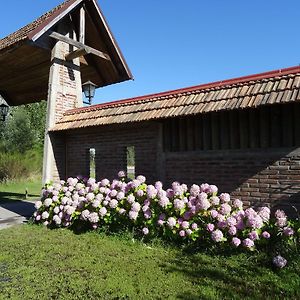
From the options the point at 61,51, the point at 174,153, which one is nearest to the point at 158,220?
the point at 174,153

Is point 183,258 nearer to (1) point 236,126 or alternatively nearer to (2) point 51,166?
(1) point 236,126

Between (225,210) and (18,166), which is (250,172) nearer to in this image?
(225,210)

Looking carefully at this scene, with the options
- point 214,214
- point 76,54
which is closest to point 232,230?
point 214,214

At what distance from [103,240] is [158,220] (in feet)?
3.92

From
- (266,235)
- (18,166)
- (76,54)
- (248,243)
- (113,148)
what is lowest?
(248,243)

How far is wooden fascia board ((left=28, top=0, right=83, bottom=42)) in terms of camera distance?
8.99 meters

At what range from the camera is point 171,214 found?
6320 mm

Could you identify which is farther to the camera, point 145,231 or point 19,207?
point 19,207

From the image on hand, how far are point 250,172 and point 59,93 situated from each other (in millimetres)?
6358

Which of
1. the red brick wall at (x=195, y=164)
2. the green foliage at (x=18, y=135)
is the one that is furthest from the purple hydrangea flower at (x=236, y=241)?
the green foliage at (x=18, y=135)

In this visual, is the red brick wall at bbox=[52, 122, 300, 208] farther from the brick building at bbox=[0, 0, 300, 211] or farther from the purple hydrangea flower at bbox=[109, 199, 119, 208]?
the purple hydrangea flower at bbox=[109, 199, 119, 208]

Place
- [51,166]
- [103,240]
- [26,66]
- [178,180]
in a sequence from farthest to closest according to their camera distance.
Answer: [26,66]
[51,166]
[178,180]
[103,240]

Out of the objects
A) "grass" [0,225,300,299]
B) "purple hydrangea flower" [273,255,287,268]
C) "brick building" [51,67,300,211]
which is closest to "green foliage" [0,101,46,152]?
"brick building" [51,67,300,211]

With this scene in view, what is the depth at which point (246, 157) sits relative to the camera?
670 centimetres
